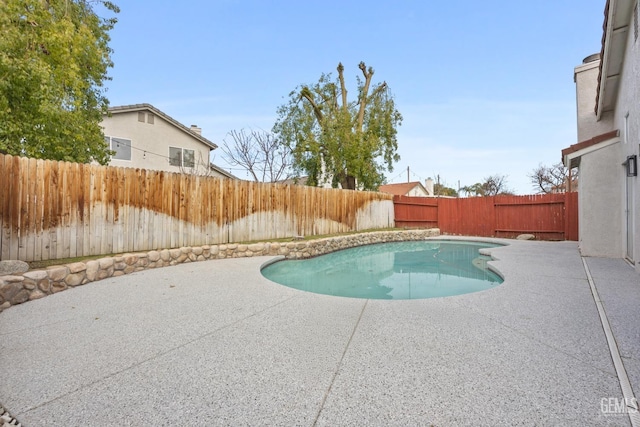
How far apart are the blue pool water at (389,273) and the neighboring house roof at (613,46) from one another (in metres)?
5.06

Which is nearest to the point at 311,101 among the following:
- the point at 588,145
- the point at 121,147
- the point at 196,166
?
the point at 196,166

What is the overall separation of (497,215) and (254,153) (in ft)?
41.2

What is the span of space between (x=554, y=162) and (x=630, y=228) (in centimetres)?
2529

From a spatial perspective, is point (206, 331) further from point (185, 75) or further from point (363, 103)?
point (363, 103)

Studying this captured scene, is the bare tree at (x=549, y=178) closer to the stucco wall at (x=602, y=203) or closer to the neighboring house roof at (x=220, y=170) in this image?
the stucco wall at (x=602, y=203)

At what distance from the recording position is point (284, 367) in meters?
2.30

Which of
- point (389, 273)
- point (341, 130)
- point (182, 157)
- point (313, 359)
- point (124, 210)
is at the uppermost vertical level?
point (341, 130)

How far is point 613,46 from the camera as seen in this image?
6.39 metres

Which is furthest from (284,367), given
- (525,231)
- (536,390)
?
(525,231)

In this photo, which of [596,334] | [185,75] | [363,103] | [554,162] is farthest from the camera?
[554,162]

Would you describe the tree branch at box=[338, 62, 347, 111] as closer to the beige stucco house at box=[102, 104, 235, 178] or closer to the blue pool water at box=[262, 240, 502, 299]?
the beige stucco house at box=[102, 104, 235, 178]

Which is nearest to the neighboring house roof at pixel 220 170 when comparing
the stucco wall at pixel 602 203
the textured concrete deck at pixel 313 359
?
the textured concrete deck at pixel 313 359

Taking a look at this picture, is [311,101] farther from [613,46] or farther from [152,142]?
[613,46]

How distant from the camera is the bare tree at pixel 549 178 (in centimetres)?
2673
